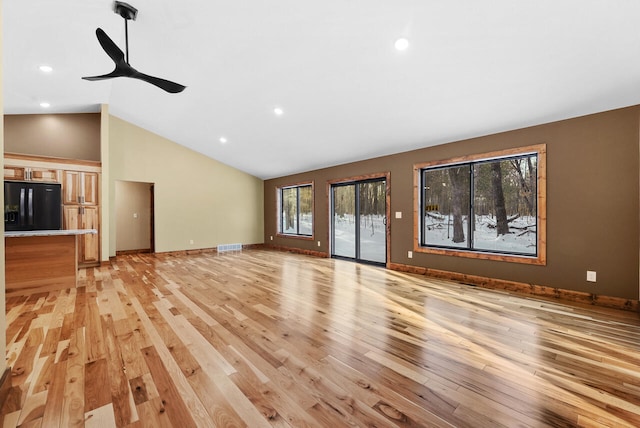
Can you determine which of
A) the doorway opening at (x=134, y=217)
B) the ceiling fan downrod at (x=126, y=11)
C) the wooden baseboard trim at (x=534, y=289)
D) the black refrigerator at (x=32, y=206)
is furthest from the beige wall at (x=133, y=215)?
the wooden baseboard trim at (x=534, y=289)

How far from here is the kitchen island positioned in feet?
11.7

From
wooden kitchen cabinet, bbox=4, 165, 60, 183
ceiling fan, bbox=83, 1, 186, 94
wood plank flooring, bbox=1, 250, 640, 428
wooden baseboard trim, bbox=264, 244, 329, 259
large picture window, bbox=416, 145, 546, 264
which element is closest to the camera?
wood plank flooring, bbox=1, 250, 640, 428

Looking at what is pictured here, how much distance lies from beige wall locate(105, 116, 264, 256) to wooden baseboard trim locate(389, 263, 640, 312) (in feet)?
17.9

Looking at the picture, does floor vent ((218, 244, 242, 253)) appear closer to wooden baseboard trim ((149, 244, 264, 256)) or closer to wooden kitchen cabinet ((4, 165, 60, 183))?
wooden baseboard trim ((149, 244, 264, 256))

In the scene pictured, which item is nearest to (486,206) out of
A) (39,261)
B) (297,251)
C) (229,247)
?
(297,251)

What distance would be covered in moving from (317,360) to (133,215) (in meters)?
7.62

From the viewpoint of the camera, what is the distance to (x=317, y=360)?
2.03 metres

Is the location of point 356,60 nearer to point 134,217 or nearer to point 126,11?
point 126,11

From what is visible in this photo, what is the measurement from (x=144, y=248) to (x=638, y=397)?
909cm

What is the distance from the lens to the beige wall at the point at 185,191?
6562 mm

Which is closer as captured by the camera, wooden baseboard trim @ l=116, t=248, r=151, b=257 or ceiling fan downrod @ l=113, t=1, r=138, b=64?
ceiling fan downrod @ l=113, t=1, r=138, b=64

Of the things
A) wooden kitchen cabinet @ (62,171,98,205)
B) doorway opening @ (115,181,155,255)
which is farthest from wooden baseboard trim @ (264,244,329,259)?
wooden kitchen cabinet @ (62,171,98,205)

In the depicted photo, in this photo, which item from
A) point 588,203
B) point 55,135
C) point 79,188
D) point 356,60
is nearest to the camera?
Result: point 356,60

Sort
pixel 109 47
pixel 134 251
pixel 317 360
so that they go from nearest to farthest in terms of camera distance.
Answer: pixel 317 360, pixel 109 47, pixel 134 251
